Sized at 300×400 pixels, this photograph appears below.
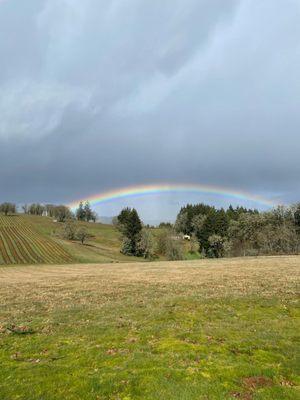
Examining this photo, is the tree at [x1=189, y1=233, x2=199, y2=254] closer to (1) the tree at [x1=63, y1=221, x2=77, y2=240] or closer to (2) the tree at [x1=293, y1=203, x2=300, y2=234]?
(2) the tree at [x1=293, y1=203, x2=300, y2=234]

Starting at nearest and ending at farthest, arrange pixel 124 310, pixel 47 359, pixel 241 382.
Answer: pixel 241 382, pixel 47 359, pixel 124 310

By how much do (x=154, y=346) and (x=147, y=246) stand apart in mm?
135998

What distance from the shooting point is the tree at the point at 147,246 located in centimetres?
14975

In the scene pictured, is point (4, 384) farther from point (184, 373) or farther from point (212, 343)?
point (212, 343)

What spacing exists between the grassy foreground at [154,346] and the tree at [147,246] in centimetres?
12237

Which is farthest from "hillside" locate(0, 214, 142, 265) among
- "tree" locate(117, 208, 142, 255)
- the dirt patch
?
the dirt patch

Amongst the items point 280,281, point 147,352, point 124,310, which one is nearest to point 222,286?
point 280,281

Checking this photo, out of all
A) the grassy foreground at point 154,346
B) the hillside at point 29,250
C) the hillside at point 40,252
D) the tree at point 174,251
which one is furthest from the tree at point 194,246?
the grassy foreground at point 154,346

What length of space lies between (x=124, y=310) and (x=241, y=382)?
485 inches

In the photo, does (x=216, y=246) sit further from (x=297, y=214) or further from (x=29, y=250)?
(x=29, y=250)

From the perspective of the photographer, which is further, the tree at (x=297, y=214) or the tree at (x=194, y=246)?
the tree at (x=194, y=246)

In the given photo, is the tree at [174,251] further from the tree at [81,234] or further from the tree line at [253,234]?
the tree at [81,234]

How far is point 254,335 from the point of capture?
1606 centimetres

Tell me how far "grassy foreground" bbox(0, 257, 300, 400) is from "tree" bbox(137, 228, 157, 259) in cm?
12237
